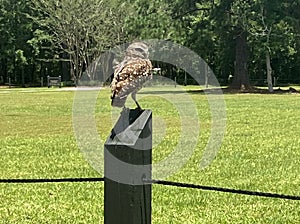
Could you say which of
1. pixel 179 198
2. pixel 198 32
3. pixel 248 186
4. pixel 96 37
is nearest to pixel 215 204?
pixel 179 198

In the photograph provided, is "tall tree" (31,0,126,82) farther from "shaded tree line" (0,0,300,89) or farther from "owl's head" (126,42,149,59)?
"owl's head" (126,42,149,59)

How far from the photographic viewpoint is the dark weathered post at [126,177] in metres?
1.97

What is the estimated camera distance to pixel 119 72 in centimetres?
303

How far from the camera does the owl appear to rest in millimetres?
3035

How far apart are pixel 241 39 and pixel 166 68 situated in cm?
1095

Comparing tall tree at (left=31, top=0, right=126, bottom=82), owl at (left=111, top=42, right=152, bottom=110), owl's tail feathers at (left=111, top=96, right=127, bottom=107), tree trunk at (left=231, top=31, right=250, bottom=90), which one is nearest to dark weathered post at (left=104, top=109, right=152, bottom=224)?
owl at (left=111, top=42, right=152, bottom=110)

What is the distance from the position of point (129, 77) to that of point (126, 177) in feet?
3.61

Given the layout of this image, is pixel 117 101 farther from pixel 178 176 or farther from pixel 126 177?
pixel 178 176

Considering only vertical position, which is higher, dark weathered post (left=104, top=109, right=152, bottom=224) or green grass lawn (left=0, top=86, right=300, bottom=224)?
dark weathered post (left=104, top=109, right=152, bottom=224)

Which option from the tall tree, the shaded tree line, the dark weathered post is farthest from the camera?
the tall tree

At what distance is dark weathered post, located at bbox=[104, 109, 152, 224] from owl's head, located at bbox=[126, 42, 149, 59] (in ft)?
4.23

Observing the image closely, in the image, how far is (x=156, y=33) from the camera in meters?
30.4

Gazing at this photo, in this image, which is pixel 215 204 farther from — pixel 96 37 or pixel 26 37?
pixel 26 37

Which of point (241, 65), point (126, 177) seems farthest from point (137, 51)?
point (241, 65)
